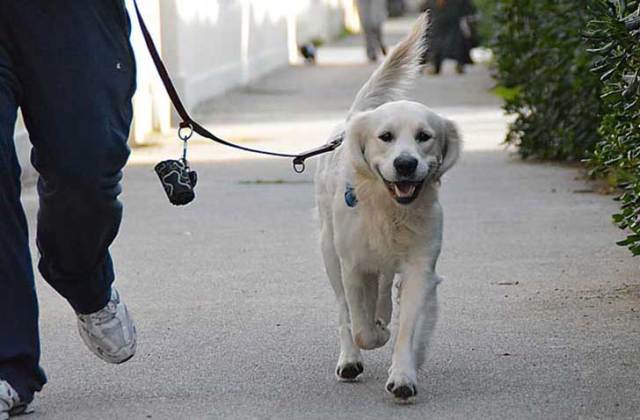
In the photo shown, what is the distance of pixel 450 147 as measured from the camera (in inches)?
223

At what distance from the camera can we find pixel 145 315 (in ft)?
23.5

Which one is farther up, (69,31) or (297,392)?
(69,31)

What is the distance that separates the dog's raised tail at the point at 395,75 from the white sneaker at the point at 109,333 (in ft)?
4.33

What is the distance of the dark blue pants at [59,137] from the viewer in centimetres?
504

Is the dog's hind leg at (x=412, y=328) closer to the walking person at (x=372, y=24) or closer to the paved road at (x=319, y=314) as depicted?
the paved road at (x=319, y=314)

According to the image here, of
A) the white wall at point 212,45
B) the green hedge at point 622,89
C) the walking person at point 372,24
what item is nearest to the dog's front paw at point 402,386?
Result: the green hedge at point 622,89

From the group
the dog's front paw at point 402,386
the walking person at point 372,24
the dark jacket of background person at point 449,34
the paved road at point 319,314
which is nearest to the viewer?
the dog's front paw at point 402,386

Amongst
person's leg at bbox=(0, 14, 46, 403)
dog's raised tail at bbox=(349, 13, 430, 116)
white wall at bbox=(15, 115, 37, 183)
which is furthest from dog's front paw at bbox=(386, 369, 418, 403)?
white wall at bbox=(15, 115, 37, 183)

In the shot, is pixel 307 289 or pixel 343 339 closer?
pixel 343 339

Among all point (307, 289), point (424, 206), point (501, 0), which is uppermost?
point (424, 206)

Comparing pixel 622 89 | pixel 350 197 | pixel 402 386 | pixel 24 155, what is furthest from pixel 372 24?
pixel 402 386

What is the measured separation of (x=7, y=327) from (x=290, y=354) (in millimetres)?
1410

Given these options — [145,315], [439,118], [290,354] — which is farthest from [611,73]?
[145,315]

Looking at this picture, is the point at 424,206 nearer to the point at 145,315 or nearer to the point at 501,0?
the point at 145,315
